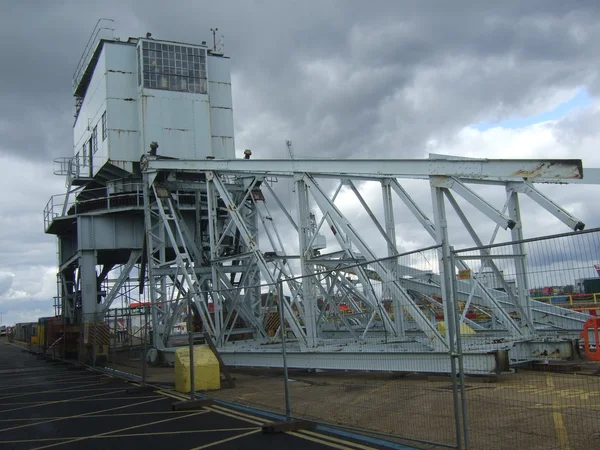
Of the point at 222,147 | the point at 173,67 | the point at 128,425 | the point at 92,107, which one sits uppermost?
the point at 173,67

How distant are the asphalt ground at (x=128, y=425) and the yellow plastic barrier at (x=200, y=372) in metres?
0.43

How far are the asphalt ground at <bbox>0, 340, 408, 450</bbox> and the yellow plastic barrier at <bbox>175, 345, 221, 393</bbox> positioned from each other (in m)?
0.43

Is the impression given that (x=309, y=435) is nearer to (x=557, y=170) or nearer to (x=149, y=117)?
(x=557, y=170)

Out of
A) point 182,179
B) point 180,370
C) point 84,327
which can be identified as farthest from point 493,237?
point 84,327

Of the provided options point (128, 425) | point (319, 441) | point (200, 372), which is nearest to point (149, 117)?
point (200, 372)

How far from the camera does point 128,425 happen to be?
9.49m

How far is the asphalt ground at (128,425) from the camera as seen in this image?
7777mm

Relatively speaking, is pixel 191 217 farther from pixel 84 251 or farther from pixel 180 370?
pixel 180 370

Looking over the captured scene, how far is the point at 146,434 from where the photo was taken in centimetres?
870

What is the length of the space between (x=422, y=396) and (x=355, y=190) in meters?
6.91

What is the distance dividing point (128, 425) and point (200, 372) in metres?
3.30

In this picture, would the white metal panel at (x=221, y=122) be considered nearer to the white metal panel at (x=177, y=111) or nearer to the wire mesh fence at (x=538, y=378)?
the white metal panel at (x=177, y=111)

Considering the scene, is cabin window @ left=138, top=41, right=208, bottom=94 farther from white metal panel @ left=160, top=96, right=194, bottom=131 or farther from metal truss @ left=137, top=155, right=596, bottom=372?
metal truss @ left=137, top=155, right=596, bottom=372

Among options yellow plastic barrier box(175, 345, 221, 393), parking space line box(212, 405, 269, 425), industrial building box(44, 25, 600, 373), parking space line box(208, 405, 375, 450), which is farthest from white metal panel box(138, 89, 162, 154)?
parking space line box(208, 405, 375, 450)
